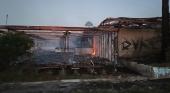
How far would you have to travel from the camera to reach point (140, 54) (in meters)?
16.2

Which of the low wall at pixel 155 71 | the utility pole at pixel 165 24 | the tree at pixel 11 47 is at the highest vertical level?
the utility pole at pixel 165 24

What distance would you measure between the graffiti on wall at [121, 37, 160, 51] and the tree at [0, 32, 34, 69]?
8851 millimetres

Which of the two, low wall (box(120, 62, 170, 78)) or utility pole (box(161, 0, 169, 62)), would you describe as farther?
utility pole (box(161, 0, 169, 62))

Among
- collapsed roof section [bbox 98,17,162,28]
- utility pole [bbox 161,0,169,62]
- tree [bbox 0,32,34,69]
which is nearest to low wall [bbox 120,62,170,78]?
utility pole [bbox 161,0,169,62]

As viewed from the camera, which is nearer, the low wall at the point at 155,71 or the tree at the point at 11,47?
the tree at the point at 11,47

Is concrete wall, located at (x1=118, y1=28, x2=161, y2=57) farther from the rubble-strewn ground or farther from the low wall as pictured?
the rubble-strewn ground

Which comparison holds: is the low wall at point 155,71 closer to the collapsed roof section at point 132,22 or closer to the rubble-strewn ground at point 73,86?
the rubble-strewn ground at point 73,86

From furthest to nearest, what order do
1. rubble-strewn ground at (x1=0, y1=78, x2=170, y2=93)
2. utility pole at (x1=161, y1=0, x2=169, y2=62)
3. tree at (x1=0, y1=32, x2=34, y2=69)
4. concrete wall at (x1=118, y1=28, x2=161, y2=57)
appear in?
1. concrete wall at (x1=118, y1=28, x2=161, y2=57)
2. utility pole at (x1=161, y1=0, x2=169, y2=62)
3. tree at (x1=0, y1=32, x2=34, y2=69)
4. rubble-strewn ground at (x1=0, y1=78, x2=170, y2=93)

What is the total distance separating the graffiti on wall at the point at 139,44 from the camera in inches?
627

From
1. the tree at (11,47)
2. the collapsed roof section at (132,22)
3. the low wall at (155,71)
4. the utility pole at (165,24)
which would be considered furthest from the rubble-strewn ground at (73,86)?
the collapsed roof section at (132,22)

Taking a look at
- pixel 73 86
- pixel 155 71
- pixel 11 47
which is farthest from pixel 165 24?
pixel 11 47

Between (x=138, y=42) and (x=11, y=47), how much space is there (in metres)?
11.2

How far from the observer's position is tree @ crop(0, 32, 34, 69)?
9875 mm

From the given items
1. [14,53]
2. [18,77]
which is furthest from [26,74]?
[14,53]
